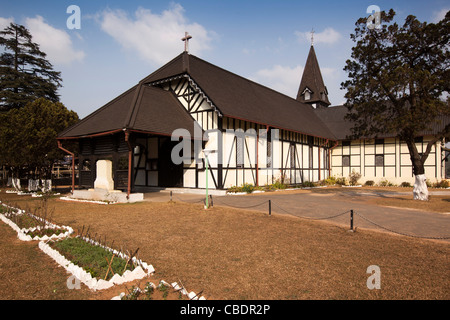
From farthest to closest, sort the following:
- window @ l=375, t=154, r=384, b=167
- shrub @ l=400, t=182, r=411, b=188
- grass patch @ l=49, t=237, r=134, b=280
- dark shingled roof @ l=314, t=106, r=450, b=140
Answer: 1. dark shingled roof @ l=314, t=106, r=450, b=140
2. window @ l=375, t=154, r=384, b=167
3. shrub @ l=400, t=182, r=411, b=188
4. grass patch @ l=49, t=237, r=134, b=280

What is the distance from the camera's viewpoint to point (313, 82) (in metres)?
37.2

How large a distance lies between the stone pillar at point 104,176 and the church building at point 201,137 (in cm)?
41

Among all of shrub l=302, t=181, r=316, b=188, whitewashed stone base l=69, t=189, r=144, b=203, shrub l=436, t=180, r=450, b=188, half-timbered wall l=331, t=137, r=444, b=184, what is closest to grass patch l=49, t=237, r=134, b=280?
whitewashed stone base l=69, t=189, r=144, b=203

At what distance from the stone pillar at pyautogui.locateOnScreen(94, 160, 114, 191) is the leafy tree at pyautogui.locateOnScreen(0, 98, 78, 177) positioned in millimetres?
6360

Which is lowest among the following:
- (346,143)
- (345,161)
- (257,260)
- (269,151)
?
(257,260)

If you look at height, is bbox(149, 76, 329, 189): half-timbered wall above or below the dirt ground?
above

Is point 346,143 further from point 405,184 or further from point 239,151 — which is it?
point 239,151

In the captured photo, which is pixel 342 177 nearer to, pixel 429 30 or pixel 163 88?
pixel 429 30

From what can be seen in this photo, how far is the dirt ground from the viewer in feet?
14.8

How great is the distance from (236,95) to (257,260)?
53.4ft

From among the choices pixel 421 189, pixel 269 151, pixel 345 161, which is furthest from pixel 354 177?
pixel 421 189

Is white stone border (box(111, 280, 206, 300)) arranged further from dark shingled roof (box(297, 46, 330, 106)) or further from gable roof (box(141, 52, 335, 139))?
dark shingled roof (box(297, 46, 330, 106))

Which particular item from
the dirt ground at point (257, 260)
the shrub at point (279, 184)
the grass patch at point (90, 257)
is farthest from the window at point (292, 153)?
the grass patch at point (90, 257)
